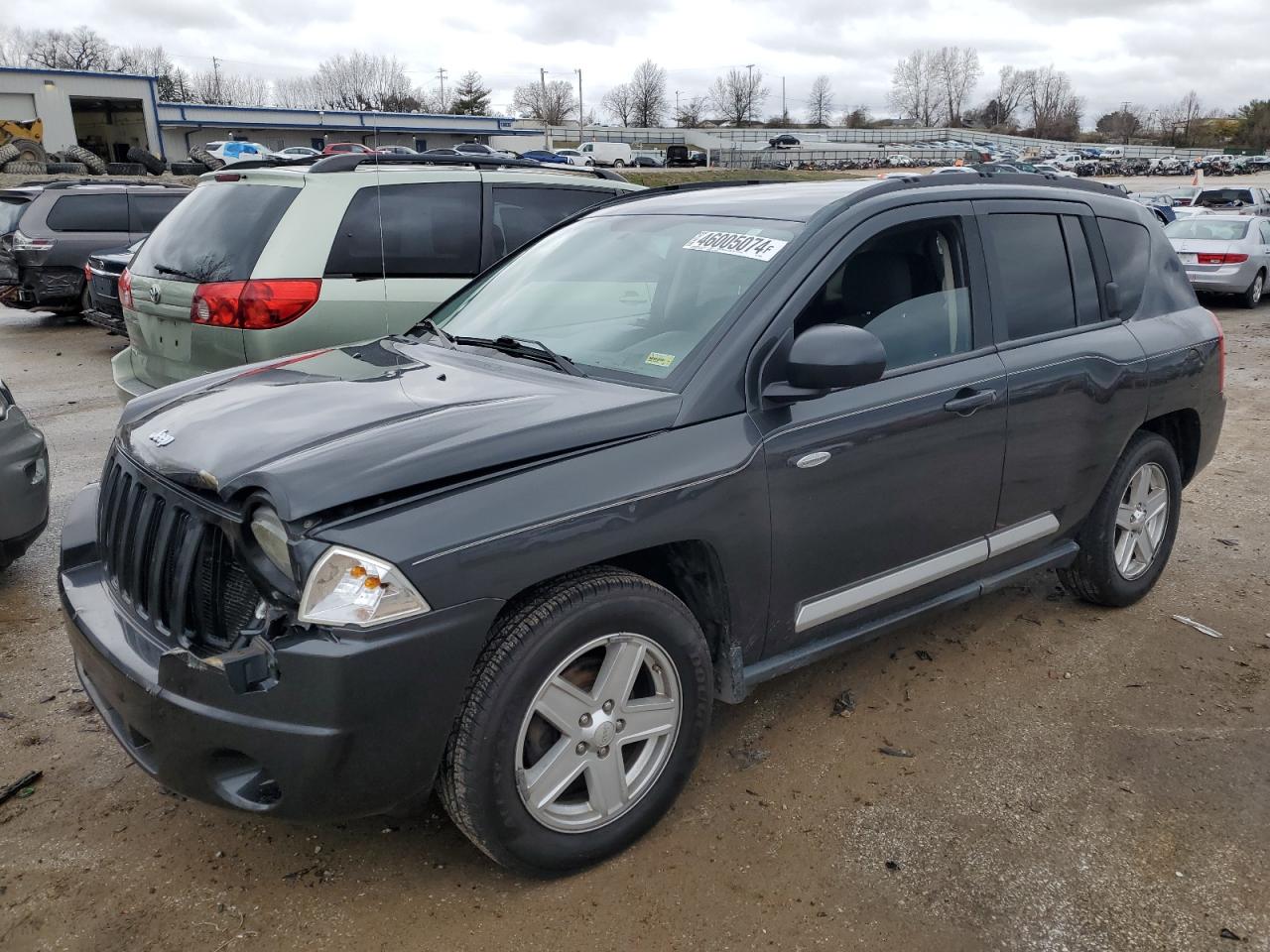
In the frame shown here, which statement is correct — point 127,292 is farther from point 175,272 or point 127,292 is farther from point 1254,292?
point 1254,292

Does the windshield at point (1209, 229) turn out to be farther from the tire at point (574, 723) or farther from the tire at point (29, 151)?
A: the tire at point (29, 151)

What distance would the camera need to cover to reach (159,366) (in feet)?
19.4

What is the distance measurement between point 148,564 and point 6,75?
56242 millimetres

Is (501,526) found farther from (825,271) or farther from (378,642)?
(825,271)

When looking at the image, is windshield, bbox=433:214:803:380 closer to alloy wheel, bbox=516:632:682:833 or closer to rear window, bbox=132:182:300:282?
alloy wheel, bbox=516:632:682:833

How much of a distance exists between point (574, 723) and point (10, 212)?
13506 millimetres

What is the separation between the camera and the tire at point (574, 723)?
2518 millimetres

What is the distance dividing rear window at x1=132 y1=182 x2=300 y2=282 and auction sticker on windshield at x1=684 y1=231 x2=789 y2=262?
125 inches

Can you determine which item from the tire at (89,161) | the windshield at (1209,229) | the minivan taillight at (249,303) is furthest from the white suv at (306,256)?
the tire at (89,161)

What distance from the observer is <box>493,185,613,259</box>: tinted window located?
676cm

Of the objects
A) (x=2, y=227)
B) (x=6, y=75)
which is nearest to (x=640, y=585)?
(x=2, y=227)

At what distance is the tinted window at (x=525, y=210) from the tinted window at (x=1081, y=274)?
10.6ft

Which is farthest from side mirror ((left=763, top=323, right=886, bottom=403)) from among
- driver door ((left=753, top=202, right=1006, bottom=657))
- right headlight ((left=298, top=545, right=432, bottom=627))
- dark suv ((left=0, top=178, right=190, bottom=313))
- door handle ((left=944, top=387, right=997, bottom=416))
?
dark suv ((left=0, top=178, right=190, bottom=313))

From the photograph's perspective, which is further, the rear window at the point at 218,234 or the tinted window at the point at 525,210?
the tinted window at the point at 525,210
